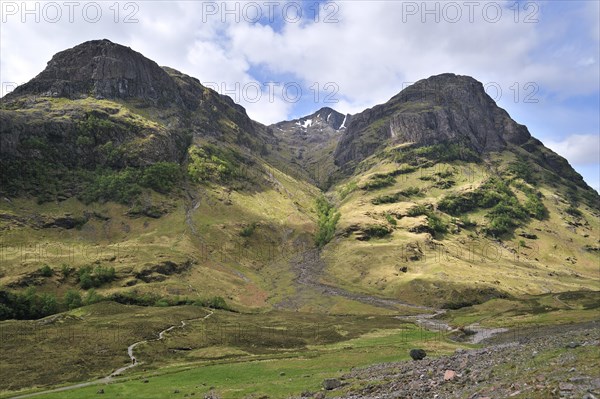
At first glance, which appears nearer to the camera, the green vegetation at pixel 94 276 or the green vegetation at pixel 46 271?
the green vegetation at pixel 46 271

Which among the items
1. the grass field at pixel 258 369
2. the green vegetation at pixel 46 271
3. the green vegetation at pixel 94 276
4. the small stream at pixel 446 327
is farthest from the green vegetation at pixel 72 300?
the small stream at pixel 446 327

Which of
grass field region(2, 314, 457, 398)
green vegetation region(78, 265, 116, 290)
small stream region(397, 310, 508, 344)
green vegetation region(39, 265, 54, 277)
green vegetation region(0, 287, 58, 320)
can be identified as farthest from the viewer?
green vegetation region(78, 265, 116, 290)

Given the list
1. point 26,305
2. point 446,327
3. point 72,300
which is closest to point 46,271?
point 26,305

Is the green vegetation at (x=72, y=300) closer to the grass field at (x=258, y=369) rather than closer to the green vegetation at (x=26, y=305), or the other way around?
the green vegetation at (x=26, y=305)

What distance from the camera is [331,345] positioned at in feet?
314

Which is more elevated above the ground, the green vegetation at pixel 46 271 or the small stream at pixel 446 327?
the green vegetation at pixel 46 271

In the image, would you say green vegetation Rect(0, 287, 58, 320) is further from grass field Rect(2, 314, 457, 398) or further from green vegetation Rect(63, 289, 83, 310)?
grass field Rect(2, 314, 457, 398)

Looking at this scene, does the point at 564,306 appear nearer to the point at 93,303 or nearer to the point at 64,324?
the point at 64,324

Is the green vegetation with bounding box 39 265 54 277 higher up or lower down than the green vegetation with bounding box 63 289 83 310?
higher up

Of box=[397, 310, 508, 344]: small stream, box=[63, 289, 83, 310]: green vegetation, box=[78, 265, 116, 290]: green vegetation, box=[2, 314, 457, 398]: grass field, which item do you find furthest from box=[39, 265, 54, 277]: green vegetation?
box=[397, 310, 508, 344]: small stream

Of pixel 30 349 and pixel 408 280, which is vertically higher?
pixel 408 280

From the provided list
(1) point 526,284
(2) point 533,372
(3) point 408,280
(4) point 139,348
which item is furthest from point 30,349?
(1) point 526,284

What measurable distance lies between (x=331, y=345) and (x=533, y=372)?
73.1 m

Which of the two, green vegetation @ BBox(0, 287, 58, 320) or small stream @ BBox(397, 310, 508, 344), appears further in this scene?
green vegetation @ BBox(0, 287, 58, 320)
